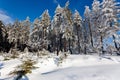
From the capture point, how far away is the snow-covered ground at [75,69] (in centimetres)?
707

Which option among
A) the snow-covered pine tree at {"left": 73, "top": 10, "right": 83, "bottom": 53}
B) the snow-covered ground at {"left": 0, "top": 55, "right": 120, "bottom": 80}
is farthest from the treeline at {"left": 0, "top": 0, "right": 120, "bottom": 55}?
the snow-covered ground at {"left": 0, "top": 55, "right": 120, "bottom": 80}

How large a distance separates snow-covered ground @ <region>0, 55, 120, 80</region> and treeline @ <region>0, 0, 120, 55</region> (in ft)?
72.1

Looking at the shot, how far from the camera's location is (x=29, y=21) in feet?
245

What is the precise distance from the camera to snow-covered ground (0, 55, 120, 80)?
7.07 m

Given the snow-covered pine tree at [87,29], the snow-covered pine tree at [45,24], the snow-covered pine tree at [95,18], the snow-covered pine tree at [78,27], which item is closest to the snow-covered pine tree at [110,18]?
the snow-covered pine tree at [95,18]

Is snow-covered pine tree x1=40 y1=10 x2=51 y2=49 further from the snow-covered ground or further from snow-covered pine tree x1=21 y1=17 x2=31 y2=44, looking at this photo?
the snow-covered ground

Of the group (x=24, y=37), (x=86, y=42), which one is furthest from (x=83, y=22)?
(x=24, y=37)

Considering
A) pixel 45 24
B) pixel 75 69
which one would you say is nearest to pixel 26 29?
pixel 45 24

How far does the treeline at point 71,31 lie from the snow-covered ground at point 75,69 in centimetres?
2199

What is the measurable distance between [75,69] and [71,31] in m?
45.6

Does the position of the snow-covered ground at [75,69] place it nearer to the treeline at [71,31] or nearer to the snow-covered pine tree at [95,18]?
the treeline at [71,31]

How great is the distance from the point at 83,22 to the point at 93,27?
18.9ft

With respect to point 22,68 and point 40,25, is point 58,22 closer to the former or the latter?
point 40,25

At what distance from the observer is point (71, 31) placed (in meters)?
53.9
